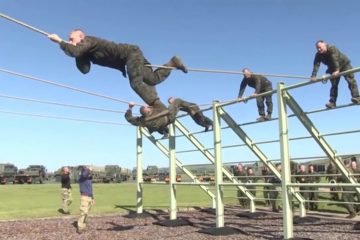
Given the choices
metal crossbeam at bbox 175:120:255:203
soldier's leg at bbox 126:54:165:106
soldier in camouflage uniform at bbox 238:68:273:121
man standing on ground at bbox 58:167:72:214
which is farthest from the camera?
man standing on ground at bbox 58:167:72:214

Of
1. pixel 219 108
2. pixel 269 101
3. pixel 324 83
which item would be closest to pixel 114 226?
pixel 219 108

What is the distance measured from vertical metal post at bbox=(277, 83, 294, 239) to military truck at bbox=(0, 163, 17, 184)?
142 feet

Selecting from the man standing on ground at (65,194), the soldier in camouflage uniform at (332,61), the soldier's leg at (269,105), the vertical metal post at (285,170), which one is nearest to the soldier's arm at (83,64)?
the vertical metal post at (285,170)

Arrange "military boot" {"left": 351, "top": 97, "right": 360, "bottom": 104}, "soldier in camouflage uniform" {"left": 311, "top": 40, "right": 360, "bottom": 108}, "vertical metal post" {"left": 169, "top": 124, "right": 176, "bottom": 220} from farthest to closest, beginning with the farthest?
"vertical metal post" {"left": 169, "top": 124, "right": 176, "bottom": 220}
"soldier in camouflage uniform" {"left": 311, "top": 40, "right": 360, "bottom": 108}
"military boot" {"left": 351, "top": 97, "right": 360, "bottom": 104}

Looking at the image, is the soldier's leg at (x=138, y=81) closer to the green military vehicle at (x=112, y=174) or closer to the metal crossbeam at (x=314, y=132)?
the metal crossbeam at (x=314, y=132)

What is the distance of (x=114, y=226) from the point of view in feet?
43.2

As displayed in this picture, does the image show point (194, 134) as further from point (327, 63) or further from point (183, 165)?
point (327, 63)

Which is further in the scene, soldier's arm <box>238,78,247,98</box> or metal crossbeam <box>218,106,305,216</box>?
soldier's arm <box>238,78,247,98</box>

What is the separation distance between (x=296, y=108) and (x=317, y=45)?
1.37m

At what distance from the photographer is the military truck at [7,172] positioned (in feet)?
159

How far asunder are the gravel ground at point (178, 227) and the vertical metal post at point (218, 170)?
310mm

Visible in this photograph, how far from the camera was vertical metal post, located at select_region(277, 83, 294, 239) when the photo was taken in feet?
30.0

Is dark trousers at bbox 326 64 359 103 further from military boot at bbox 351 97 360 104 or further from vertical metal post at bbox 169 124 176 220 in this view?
vertical metal post at bbox 169 124 176 220

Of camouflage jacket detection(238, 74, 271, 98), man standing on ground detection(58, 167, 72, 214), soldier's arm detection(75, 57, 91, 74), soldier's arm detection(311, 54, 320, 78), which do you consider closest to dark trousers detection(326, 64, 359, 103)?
soldier's arm detection(311, 54, 320, 78)
